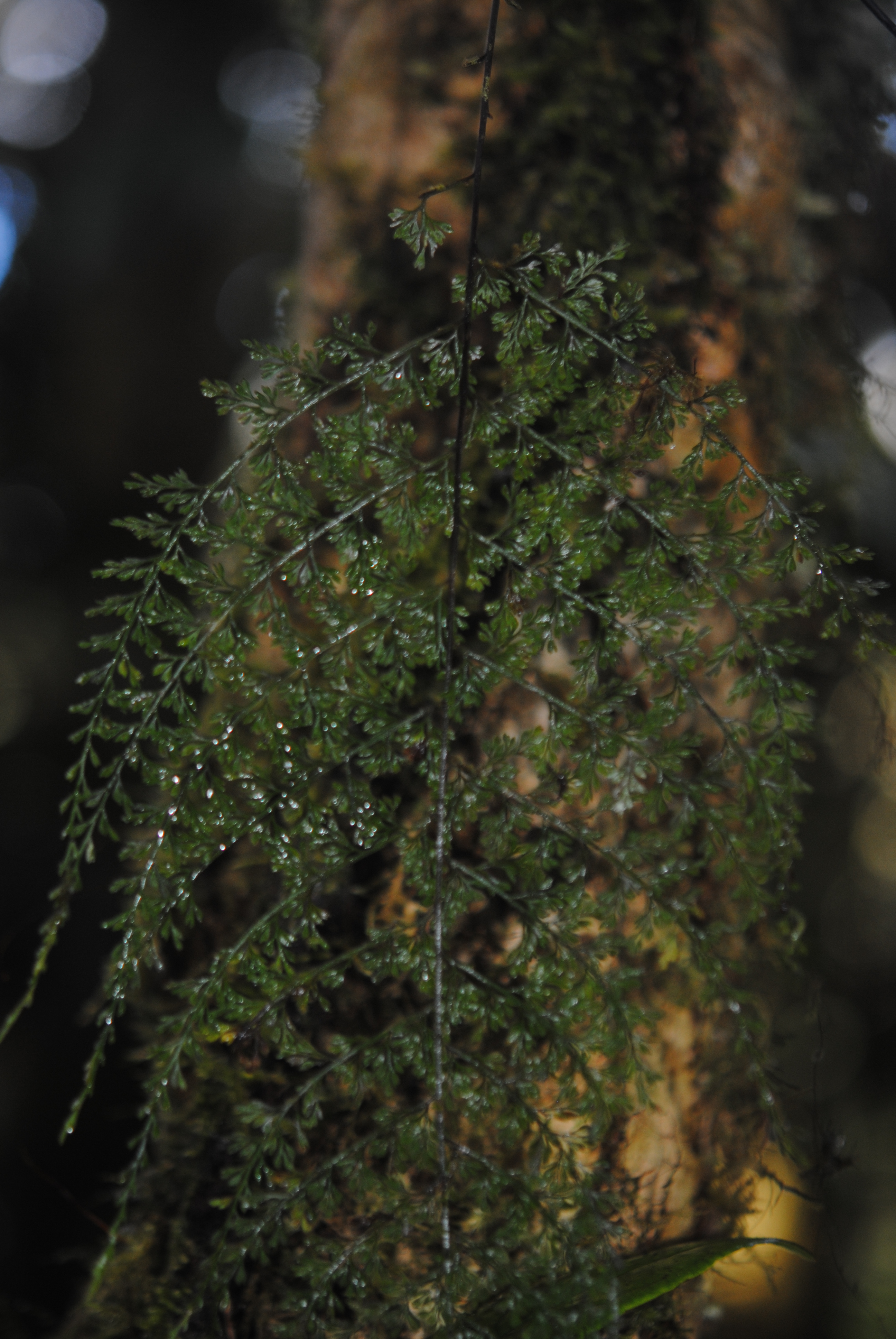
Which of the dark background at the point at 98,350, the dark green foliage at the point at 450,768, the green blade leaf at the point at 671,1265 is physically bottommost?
the green blade leaf at the point at 671,1265

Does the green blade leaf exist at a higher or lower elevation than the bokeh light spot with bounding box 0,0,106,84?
lower

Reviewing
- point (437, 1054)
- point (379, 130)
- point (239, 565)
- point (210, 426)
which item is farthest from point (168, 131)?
point (437, 1054)

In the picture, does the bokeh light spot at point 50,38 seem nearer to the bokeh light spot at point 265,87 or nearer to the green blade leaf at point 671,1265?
the bokeh light spot at point 265,87

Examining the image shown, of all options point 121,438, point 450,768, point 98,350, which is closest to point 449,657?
point 450,768

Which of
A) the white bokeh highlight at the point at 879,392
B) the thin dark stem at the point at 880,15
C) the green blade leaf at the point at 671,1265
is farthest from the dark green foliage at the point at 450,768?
the white bokeh highlight at the point at 879,392

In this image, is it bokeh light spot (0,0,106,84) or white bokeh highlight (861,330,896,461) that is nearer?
white bokeh highlight (861,330,896,461)

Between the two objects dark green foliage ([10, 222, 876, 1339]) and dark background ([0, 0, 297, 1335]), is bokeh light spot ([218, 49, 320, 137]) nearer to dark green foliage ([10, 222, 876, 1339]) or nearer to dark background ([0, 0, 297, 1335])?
dark background ([0, 0, 297, 1335])

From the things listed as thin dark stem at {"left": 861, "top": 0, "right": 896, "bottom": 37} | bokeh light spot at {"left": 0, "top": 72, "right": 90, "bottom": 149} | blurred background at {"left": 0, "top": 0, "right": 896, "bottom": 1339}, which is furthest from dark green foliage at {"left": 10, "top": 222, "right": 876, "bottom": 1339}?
bokeh light spot at {"left": 0, "top": 72, "right": 90, "bottom": 149}
